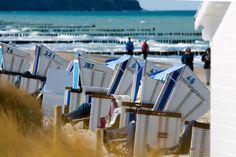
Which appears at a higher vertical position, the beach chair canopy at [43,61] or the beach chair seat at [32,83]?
the beach chair canopy at [43,61]

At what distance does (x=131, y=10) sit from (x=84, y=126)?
163 meters

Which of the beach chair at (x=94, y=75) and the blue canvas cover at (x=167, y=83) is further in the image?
the beach chair at (x=94, y=75)

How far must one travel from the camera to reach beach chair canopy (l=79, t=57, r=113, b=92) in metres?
11.7

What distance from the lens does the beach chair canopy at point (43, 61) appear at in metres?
13.3

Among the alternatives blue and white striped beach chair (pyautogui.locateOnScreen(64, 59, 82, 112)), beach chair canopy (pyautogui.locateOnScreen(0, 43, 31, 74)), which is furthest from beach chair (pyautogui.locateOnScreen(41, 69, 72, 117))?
beach chair canopy (pyautogui.locateOnScreen(0, 43, 31, 74))

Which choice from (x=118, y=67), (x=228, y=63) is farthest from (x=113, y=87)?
(x=228, y=63)

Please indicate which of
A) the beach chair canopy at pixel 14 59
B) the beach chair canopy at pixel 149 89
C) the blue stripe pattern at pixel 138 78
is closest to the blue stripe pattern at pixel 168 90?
the beach chair canopy at pixel 149 89

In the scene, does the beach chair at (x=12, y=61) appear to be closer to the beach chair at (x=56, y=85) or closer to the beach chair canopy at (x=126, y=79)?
the beach chair at (x=56, y=85)

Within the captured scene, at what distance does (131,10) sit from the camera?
173m

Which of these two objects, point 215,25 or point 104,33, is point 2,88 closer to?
point 215,25

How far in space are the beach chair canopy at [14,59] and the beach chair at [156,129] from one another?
580 cm

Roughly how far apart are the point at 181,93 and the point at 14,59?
19.2 ft

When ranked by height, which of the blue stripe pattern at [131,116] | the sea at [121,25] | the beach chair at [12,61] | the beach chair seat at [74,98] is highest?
the sea at [121,25]

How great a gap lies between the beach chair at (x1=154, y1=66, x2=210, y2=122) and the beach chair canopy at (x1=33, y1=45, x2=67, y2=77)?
15.8 ft
